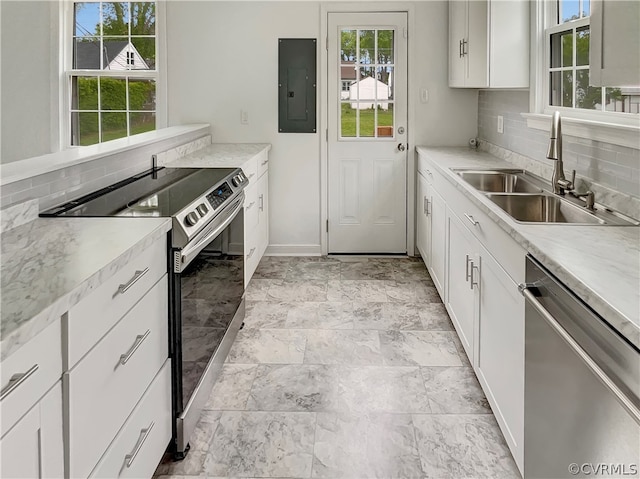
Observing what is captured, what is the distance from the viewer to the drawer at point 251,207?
3825 mm

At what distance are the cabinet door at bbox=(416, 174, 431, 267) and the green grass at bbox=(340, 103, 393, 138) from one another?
1.85 ft

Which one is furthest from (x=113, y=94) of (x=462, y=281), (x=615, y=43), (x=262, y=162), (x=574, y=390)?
(x=574, y=390)

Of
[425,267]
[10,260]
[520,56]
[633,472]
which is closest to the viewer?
[633,472]

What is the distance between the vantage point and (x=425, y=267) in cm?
482

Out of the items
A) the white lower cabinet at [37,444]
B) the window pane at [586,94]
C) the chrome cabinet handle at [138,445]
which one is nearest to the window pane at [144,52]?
the window pane at [586,94]

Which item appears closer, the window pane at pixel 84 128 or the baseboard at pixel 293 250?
the window pane at pixel 84 128

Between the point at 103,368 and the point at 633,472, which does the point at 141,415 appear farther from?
the point at 633,472

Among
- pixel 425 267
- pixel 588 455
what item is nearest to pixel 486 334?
pixel 588 455

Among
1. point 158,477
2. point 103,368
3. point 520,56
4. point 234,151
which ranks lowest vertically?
point 158,477

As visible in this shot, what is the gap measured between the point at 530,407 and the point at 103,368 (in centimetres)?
127

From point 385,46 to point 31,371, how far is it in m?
4.36

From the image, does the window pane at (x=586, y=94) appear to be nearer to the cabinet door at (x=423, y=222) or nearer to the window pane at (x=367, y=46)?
the cabinet door at (x=423, y=222)

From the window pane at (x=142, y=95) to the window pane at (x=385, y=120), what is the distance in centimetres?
192

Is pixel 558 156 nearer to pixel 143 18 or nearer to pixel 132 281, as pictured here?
pixel 132 281
